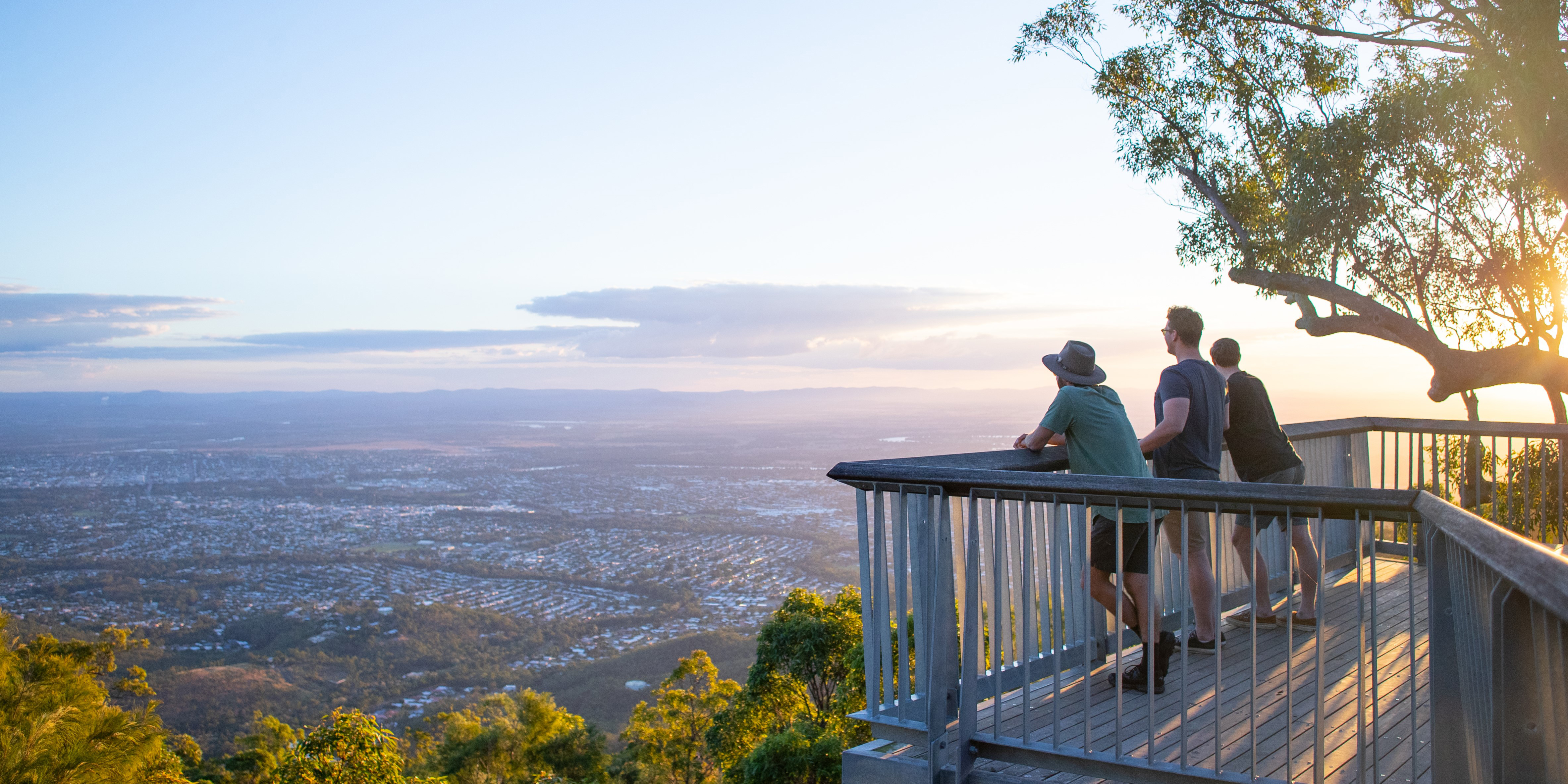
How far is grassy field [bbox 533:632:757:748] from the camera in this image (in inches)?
2721

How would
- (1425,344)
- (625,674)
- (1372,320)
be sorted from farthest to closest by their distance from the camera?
1. (625,674)
2. (1372,320)
3. (1425,344)

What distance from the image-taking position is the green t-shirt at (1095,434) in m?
4.19

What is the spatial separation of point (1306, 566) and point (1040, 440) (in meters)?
2.35

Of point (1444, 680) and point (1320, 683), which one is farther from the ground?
point (1444, 680)

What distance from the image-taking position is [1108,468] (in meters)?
4.17

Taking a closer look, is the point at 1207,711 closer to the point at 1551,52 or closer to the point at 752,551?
the point at 1551,52

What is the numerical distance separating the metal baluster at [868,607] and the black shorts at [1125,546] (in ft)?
3.53

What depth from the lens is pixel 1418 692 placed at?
412cm

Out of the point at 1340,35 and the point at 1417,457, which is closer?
the point at 1417,457

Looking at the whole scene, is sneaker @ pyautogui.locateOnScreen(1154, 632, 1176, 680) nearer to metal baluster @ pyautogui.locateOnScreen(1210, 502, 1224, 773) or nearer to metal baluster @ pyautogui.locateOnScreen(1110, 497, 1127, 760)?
metal baluster @ pyautogui.locateOnScreen(1210, 502, 1224, 773)

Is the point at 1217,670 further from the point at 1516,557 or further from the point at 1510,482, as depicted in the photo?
the point at 1510,482

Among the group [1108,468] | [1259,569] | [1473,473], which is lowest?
[1259,569]

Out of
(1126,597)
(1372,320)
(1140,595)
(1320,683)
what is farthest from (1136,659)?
(1372,320)

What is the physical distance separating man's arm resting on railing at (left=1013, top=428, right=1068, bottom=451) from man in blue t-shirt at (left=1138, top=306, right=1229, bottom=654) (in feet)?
1.57
